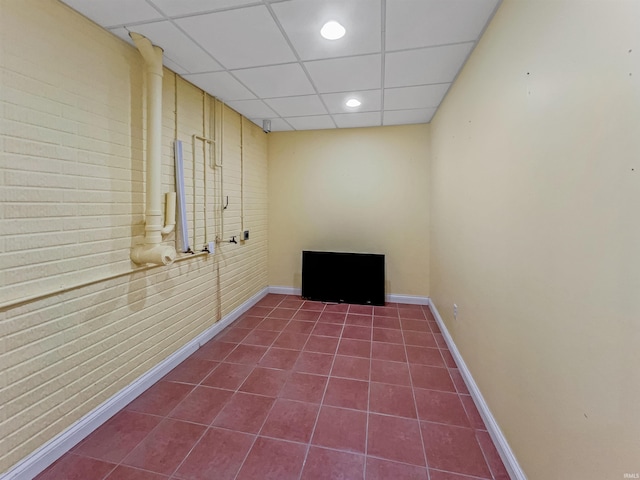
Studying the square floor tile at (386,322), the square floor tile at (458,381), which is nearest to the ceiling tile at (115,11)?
the square floor tile at (458,381)

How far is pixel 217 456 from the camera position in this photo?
1.61 m

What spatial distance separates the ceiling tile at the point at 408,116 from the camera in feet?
11.2

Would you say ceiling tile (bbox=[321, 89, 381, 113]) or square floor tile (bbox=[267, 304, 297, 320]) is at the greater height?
ceiling tile (bbox=[321, 89, 381, 113])

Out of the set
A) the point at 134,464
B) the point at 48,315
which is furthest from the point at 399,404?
the point at 48,315

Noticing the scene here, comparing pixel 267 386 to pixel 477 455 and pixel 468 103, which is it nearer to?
pixel 477 455

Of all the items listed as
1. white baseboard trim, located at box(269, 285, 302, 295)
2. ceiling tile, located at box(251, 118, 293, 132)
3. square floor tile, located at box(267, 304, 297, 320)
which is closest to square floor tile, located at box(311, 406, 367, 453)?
square floor tile, located at box(267, 304, 297, 320)

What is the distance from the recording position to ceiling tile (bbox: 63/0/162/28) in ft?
5.27

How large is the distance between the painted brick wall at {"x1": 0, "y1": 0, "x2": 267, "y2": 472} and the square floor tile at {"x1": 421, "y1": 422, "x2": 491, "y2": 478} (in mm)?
2130

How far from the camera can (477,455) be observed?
161 centimetres

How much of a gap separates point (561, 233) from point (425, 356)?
197 cm

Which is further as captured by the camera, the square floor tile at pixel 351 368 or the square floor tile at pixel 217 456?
the square floor tile at pixel 351 368

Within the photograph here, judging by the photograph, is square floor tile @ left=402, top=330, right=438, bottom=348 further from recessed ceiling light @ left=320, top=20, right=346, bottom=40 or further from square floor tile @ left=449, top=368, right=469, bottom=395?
recessed ceiling light @ left=320, top=20, right=346, bottom=40

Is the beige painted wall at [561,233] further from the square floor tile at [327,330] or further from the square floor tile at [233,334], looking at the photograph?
the square floor tile at [233,334]

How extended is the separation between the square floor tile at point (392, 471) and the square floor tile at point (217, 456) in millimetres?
728
